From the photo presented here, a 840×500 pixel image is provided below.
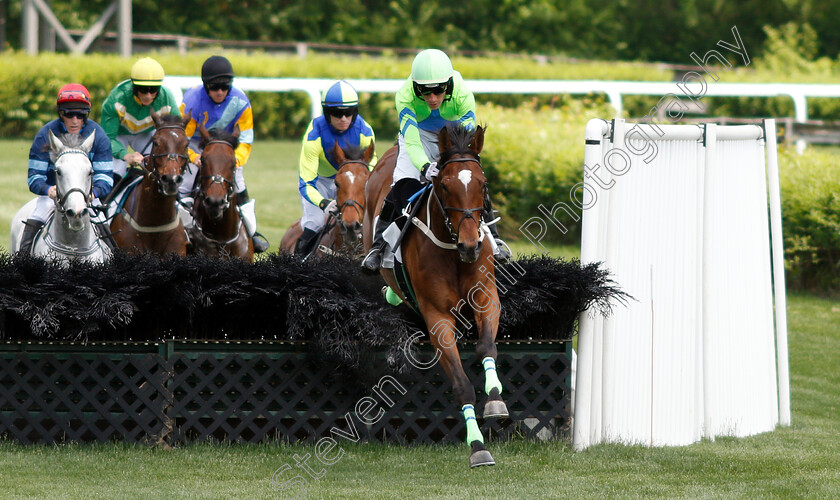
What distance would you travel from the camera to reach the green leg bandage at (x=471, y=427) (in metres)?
5.24

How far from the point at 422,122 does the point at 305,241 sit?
2.79 meters

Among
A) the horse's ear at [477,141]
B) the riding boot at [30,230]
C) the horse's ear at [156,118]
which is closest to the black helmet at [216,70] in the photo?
the horse's ear at [156,118]

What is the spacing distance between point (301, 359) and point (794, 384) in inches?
179

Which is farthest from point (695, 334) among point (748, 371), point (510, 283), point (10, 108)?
point (10, 108)

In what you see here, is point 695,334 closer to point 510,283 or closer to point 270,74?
point 510,283

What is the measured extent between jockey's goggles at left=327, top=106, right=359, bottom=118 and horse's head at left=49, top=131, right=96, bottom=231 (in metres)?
2.24

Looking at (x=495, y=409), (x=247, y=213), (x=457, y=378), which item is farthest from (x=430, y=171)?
(x=247, y=213)

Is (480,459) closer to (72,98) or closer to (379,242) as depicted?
(379,242)

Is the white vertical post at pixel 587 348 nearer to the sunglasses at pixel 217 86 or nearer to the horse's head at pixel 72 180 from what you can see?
the horse's head at pixel 72 180

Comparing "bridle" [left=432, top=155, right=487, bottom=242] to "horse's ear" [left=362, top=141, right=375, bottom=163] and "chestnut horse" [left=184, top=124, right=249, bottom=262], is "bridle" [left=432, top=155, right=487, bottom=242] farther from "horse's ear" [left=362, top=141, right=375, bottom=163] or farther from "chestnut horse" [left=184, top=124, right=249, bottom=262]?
"horse's ear" [left=362, top=141, right=375, bottom=163]

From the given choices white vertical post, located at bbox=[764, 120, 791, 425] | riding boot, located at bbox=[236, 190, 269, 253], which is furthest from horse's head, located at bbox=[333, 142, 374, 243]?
white vertical post, located at bbox=[764, 120, 791, 425]

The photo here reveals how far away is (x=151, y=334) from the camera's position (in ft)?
20.4

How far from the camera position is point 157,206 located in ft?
24.9

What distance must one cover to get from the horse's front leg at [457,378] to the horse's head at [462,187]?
1.49ft
